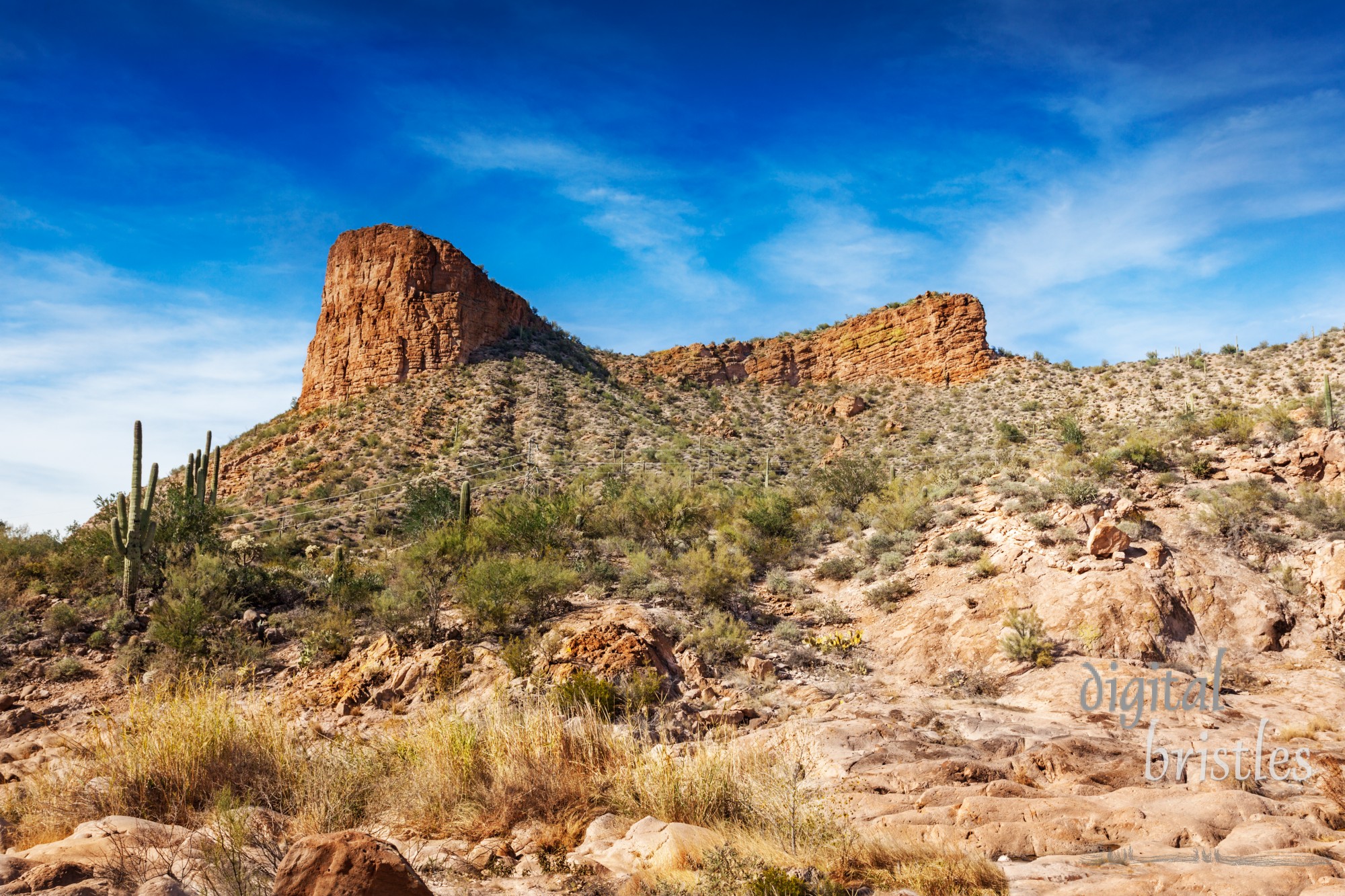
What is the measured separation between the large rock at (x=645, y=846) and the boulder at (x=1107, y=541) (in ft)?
35.1

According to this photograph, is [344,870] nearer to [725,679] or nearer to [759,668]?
[725,679]

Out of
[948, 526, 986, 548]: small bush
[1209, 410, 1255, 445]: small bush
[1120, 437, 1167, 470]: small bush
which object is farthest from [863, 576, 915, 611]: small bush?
[1209, 410, 1255, 445]: small bush

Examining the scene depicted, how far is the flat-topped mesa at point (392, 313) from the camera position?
4106 cm

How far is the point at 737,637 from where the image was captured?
482 inches

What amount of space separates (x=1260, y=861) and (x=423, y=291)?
143ft

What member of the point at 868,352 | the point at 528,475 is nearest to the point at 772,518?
the point at 528,475

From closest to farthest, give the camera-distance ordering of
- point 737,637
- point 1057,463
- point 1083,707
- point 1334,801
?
point 1334,801 < point 1083,707 < point 737,637 < point 1057,463

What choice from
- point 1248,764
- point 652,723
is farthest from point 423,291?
point 1248,764

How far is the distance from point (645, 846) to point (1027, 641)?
848 cm

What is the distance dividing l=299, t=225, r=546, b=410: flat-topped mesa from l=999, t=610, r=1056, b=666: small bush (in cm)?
3496

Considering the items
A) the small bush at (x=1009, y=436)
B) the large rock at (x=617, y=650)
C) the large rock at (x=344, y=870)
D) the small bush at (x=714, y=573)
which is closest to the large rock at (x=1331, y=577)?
the small bush at (x=714, y=573)

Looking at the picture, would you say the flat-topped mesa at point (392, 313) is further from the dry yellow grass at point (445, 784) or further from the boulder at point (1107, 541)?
the dry yellow grass at point (445, 784)

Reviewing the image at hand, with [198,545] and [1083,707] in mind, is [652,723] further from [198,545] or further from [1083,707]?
[198,545]

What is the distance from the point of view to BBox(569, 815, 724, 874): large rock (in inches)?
188
